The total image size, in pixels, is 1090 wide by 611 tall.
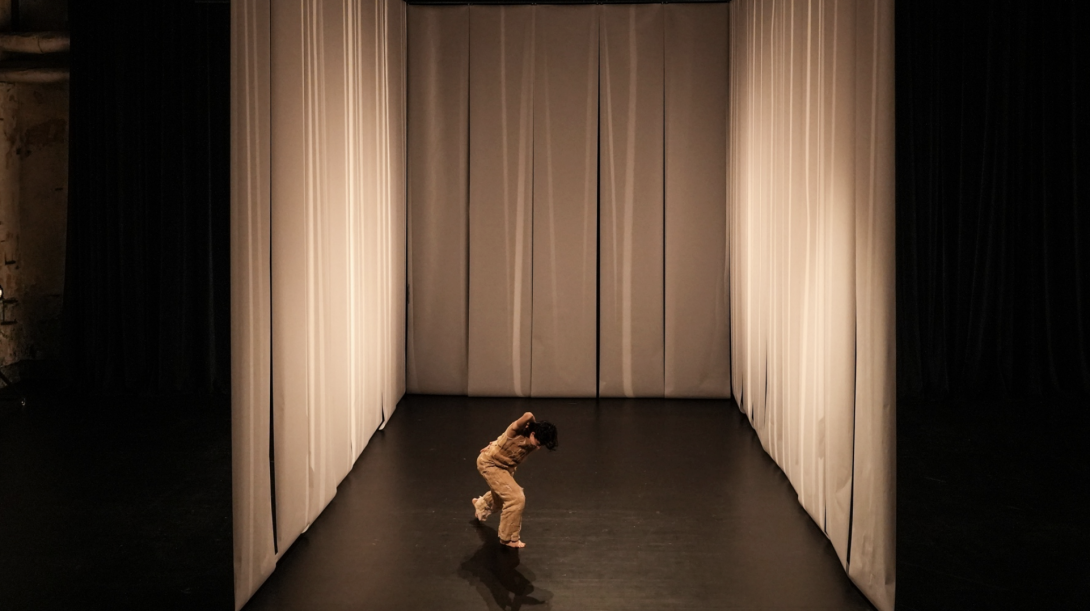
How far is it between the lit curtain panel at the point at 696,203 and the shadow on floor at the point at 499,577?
345 cm

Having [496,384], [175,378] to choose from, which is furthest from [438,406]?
[175,378]

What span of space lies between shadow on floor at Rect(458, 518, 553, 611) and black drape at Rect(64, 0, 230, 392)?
4.12m

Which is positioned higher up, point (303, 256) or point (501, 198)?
point (501, 198)

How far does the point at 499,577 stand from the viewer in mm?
3521

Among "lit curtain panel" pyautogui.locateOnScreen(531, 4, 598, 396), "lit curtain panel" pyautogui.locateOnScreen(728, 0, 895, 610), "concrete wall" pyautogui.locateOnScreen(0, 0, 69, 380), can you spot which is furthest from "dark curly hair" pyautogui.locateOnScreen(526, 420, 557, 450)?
"concrete wall" pyautogui.locateOnScreen(0, 0, 69, 380)

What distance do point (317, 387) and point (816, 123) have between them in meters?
2.73

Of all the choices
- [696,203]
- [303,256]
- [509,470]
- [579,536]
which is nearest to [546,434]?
[509,470]

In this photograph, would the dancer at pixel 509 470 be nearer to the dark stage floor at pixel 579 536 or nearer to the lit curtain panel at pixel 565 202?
the dark stage floor at pixel 579 536

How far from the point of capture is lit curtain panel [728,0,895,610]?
3.20m

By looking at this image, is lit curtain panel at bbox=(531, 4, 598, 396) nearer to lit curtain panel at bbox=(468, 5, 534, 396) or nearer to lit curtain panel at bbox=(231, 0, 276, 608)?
lit curtain panel at bbox=(468, 5, 534, 396)
